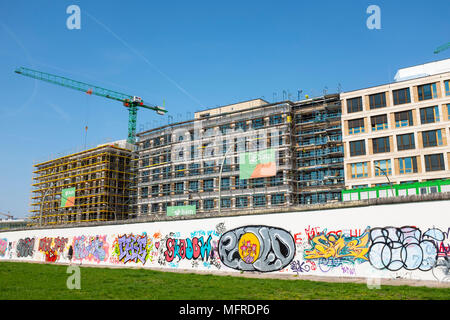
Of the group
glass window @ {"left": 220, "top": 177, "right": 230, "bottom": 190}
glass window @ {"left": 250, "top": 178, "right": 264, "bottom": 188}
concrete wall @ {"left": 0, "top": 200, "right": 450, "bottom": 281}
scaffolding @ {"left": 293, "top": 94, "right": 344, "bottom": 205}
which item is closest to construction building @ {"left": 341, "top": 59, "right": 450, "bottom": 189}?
scaffolding @ {"left": 293, "top": 94, "right": 344, "bottom": 205}

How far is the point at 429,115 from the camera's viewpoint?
2121 inches

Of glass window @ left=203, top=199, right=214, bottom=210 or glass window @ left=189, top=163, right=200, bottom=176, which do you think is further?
glass window @ left=189, top=163, right=200, bottom=176

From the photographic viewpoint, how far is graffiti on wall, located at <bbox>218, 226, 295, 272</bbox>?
66.0ft

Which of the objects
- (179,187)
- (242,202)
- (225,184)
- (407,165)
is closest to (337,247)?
(407,165)

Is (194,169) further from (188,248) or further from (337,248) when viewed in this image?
(337,248)

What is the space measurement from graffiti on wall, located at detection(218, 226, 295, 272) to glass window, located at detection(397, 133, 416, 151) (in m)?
41.3

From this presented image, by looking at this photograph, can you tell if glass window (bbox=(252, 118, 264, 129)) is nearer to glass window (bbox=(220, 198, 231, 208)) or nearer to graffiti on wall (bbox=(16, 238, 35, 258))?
glass window (bbox=(220, 198, 231, 208))

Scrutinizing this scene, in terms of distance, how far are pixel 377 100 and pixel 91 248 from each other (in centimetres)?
4617

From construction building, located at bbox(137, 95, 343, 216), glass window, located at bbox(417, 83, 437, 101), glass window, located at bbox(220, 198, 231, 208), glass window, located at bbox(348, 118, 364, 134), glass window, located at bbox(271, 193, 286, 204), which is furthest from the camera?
glass window, located at bbox(220, 198, 231, 208)

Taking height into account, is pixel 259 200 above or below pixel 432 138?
below

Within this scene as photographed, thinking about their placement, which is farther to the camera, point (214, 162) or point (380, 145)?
point (214, 162)

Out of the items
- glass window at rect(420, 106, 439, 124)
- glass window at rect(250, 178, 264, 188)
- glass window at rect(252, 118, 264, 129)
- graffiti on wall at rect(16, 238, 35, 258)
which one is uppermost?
glass window at rect(252, 118, 264, 129)

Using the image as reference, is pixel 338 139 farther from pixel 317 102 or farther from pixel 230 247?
pixel 230 247
